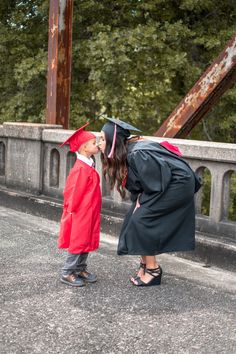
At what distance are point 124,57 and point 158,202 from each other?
239 inches

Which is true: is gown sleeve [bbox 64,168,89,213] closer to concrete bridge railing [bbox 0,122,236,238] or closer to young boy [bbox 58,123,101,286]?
young boy [bbox 58,123,101,286]

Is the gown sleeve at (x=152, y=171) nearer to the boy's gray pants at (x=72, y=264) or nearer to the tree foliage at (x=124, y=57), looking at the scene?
the boy's gray pants at (x=72, y=264)

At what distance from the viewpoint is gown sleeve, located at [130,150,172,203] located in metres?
3.87

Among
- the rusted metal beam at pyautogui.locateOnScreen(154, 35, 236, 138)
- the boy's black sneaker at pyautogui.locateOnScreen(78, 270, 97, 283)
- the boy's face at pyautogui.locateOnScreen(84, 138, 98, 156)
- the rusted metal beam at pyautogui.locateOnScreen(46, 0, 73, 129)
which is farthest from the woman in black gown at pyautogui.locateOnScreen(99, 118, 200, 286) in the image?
the rusted metal beam at pyautogui.locateOnScreen(46, 0, 73, 129)

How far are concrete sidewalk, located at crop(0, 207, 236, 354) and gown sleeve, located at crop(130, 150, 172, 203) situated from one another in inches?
31.4

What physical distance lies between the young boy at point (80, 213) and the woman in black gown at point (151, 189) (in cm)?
16

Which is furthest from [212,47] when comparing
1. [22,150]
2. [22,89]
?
[22,150]

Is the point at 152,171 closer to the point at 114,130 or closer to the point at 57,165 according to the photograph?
the point at 114,130

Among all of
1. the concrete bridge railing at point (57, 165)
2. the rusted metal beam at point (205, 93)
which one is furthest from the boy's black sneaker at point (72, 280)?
the rusted metal beam at point (205, 93)

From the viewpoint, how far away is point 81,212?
13.4 ft

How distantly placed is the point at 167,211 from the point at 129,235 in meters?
0.34

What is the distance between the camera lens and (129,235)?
406 cm

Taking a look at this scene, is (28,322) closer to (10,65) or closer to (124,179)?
(124,179)

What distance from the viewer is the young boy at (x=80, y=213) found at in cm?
406
